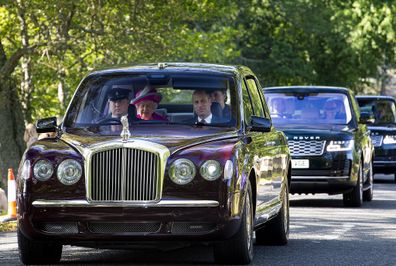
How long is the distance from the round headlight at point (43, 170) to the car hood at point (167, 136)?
27 centimetres

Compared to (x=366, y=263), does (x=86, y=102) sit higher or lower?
higher

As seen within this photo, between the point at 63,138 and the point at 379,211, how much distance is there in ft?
29.1

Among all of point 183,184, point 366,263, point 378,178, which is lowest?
point 378,178

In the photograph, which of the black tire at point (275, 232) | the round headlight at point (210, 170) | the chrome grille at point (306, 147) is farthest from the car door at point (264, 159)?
the chrome grille at point (306, 147)

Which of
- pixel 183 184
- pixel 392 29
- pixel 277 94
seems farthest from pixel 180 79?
pixel 392 29

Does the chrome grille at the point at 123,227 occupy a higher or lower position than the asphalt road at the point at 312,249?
higher

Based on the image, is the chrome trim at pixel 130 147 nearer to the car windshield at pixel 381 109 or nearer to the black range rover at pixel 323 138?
the black range rover at pixel 323 138

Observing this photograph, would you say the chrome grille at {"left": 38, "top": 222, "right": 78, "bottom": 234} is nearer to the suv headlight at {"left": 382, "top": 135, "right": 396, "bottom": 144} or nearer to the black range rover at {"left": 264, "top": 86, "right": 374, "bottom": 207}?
the black range rover at {"left": 264, "top": 86, "right": 374, "bottom": 207}

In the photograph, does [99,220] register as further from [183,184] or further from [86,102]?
[86,102]

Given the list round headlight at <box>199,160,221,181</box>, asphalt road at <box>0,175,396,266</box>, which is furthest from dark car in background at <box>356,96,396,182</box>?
round headlight at <box>199,160,221,181</box>

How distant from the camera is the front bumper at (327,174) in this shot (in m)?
20.1

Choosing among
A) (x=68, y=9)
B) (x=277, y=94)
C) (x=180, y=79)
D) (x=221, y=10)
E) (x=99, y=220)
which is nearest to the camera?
(x=99, y=220)

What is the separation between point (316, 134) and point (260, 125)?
27.2ft

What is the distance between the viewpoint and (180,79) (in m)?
12.3
